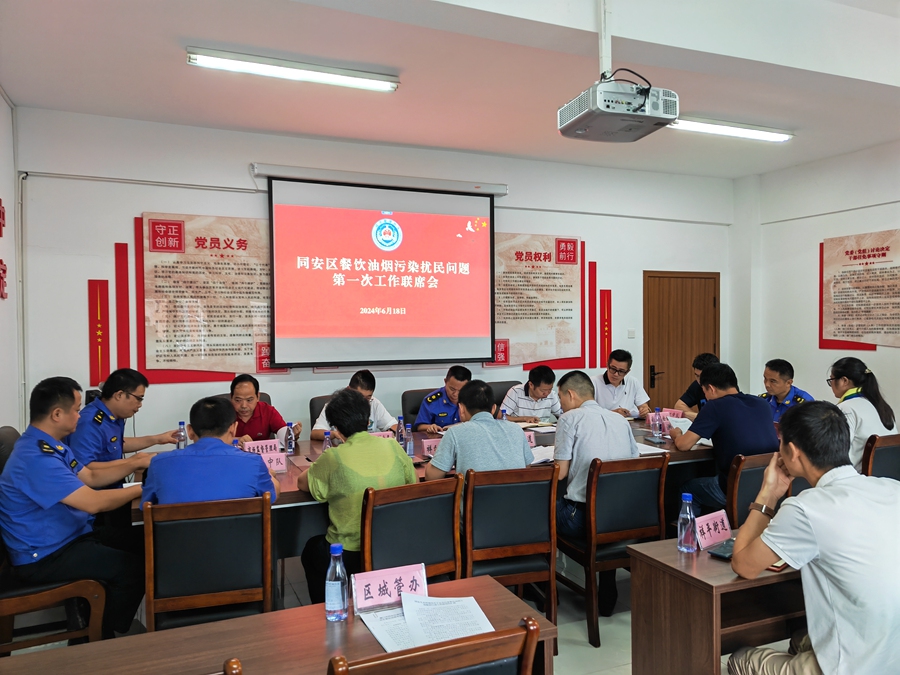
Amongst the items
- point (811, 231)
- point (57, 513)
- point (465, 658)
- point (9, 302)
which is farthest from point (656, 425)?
point (9, 302)

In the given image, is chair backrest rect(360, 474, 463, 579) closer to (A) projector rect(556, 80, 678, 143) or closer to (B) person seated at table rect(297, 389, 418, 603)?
(B) person seated at table rect(297, 389, 418, 603)

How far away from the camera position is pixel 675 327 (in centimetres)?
671

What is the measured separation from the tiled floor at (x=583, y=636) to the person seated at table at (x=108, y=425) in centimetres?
77

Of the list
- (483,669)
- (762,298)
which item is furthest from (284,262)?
(762,298)

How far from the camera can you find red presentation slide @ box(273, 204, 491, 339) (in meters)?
5.09

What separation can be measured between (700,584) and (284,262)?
404cm

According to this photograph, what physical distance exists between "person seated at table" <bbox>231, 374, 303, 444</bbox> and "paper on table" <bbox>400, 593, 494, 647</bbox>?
7.28ft

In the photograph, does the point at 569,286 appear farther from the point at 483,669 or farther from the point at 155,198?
the point at 483,669

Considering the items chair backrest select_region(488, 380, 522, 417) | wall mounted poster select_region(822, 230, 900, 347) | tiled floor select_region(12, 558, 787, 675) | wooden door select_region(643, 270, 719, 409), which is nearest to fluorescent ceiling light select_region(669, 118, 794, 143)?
wall mounted poster select_region(822, 230, 900, 347)

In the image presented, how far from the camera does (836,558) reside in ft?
5.22

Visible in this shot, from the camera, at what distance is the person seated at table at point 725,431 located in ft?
10.2

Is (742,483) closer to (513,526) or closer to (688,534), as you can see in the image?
(688,534)

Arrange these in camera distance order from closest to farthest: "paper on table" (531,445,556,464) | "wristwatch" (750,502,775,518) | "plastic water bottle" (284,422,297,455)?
"wristwatch" (750,502,775,518) < "paper on table" (531,445,556,464) < "plastic water bottle" (284,422,297,455)

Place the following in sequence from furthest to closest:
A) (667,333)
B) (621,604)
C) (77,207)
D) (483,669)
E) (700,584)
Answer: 1. (667,333)
2. (77,207)
3. (621,604)
4. (700,584)
5. (483,669)
